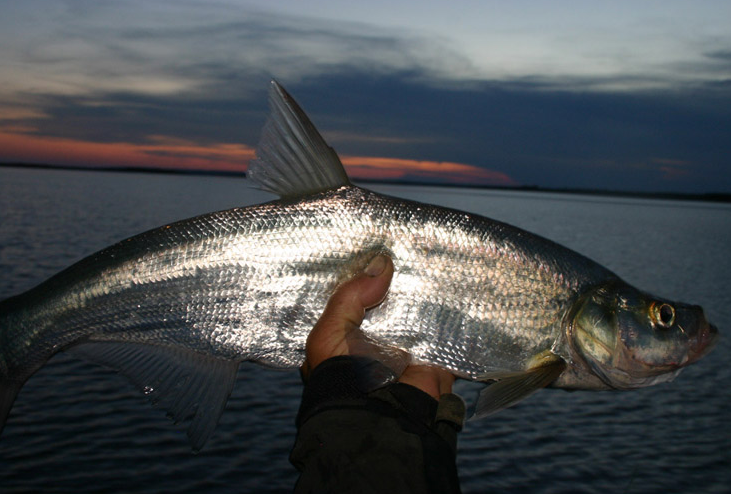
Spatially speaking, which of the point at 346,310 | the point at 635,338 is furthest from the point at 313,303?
the point at 635,338

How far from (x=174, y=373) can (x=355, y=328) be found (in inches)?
47.2

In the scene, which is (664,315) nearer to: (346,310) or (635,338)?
(635,338)

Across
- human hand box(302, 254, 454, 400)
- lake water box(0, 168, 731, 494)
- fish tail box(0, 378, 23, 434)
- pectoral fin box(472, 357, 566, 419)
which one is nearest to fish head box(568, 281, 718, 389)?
pectoral fin box(472, 357, 566, 419)

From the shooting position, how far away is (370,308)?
11.8ft

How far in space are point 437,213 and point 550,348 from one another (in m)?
1.15

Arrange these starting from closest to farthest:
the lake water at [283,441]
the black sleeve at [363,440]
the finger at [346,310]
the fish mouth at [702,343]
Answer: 1. the black sleeve at [363,440]
2. the finger at [346,310]
3. the fish mouth at [702,343]
4. the lake water at [283,441]

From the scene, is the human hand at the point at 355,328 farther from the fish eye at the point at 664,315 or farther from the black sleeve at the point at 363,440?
the fish eye at the point at 664,315

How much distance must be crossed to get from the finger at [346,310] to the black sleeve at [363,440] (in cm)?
21

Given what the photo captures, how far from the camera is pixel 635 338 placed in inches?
149

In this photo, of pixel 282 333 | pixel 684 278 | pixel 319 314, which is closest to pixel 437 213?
pixel 319 314

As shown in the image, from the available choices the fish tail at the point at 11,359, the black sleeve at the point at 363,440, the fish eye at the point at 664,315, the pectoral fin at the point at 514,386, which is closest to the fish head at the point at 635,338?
the fish eye at the point at 664,315

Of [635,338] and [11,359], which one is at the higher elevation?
[635,338]

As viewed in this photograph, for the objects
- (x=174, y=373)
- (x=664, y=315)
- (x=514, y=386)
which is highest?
(x=664, y=315)

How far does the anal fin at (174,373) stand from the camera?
363 centimetres
